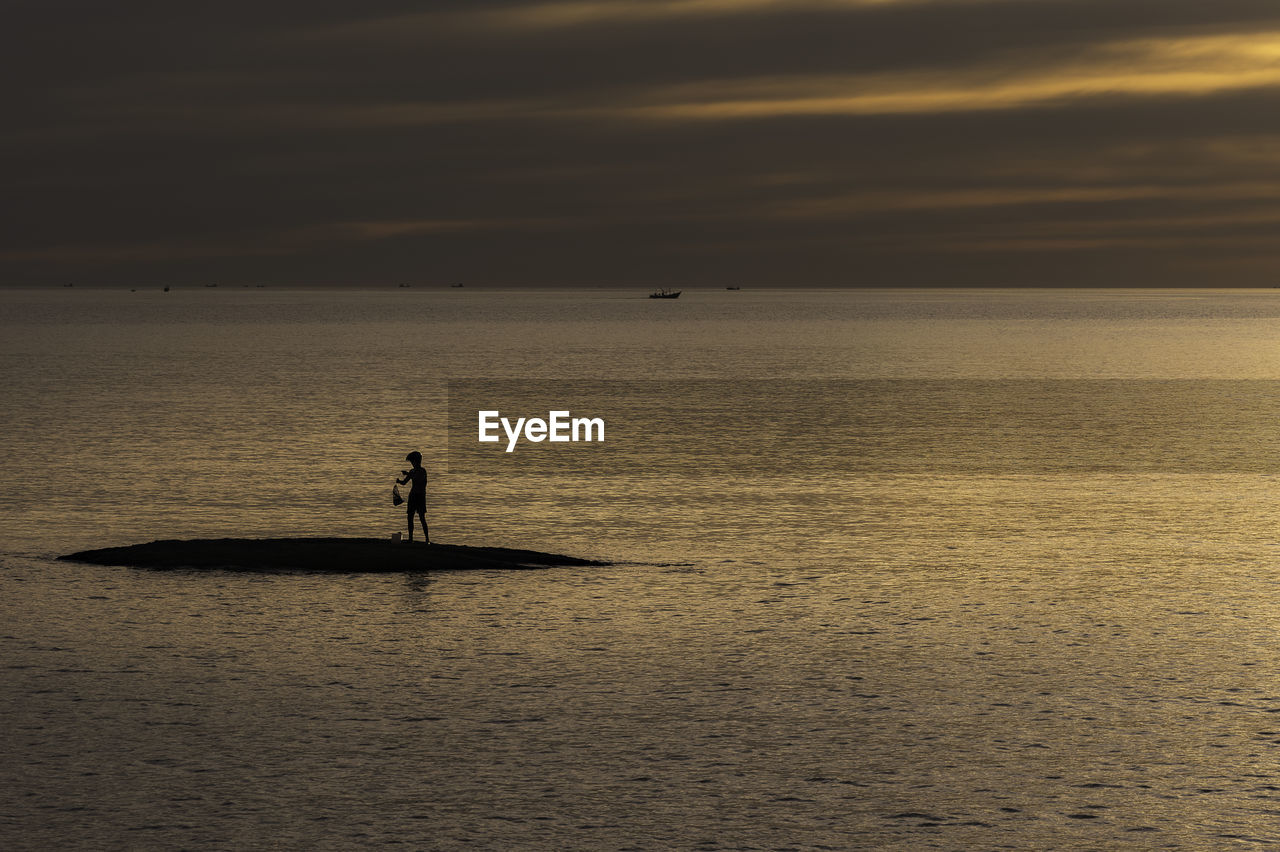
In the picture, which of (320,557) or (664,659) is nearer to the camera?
(664,659)

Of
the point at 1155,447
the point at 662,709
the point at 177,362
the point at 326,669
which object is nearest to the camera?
the point at 662,709

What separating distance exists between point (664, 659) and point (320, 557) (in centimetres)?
1366

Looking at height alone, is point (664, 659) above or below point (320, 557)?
below

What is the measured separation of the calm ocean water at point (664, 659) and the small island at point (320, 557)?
1069 mm

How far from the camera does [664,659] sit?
29.4 m

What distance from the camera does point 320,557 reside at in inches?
1545

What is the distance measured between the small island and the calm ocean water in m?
1.07

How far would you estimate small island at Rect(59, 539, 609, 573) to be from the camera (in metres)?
39.1

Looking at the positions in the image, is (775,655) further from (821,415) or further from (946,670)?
(821,415)

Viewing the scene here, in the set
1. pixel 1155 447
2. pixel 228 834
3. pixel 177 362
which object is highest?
pixel 177 362

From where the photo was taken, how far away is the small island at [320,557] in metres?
39.1

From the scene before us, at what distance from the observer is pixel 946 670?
1126 inches

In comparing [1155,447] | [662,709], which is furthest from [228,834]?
[1155,447]

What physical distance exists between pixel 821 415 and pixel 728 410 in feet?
23.4
